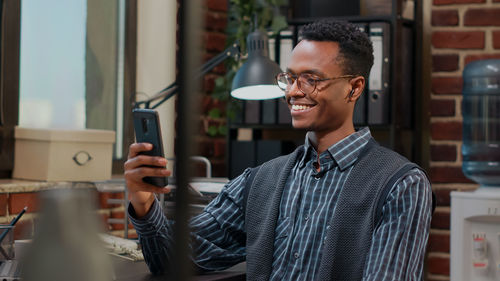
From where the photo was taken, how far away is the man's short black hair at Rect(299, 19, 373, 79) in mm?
1475

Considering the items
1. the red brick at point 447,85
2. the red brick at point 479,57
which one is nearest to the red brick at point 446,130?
the red brick at point 447,85

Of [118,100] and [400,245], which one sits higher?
[118,100]

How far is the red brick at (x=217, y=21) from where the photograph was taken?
9.08 feet

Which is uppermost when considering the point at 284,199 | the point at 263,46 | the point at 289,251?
the point at 263,46

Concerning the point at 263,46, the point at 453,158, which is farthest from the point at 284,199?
the point at 453,158

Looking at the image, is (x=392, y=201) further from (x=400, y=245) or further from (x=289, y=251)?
(x=289, y=251)

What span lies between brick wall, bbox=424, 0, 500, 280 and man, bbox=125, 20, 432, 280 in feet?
4.01

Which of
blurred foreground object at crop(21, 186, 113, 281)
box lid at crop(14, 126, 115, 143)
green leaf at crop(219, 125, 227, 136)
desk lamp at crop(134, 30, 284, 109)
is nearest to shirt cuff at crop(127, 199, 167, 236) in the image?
box lid at crop(14, 126, 115, 143)

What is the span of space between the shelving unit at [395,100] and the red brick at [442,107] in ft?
0.19

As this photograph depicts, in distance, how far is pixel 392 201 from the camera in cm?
130

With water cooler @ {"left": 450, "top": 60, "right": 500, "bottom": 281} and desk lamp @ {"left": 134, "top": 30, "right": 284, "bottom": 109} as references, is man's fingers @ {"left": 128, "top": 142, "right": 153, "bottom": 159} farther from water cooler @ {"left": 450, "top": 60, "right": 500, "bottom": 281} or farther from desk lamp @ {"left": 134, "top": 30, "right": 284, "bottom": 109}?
water cooler @ {"left": 450, "top": 60, "right": 500, "bottom": 281}

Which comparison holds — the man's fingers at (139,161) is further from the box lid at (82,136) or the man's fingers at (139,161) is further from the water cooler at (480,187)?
the water cooler at (480,187)

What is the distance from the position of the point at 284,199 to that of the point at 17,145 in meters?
0.80

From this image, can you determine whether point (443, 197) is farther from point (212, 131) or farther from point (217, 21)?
point (217, 21)
